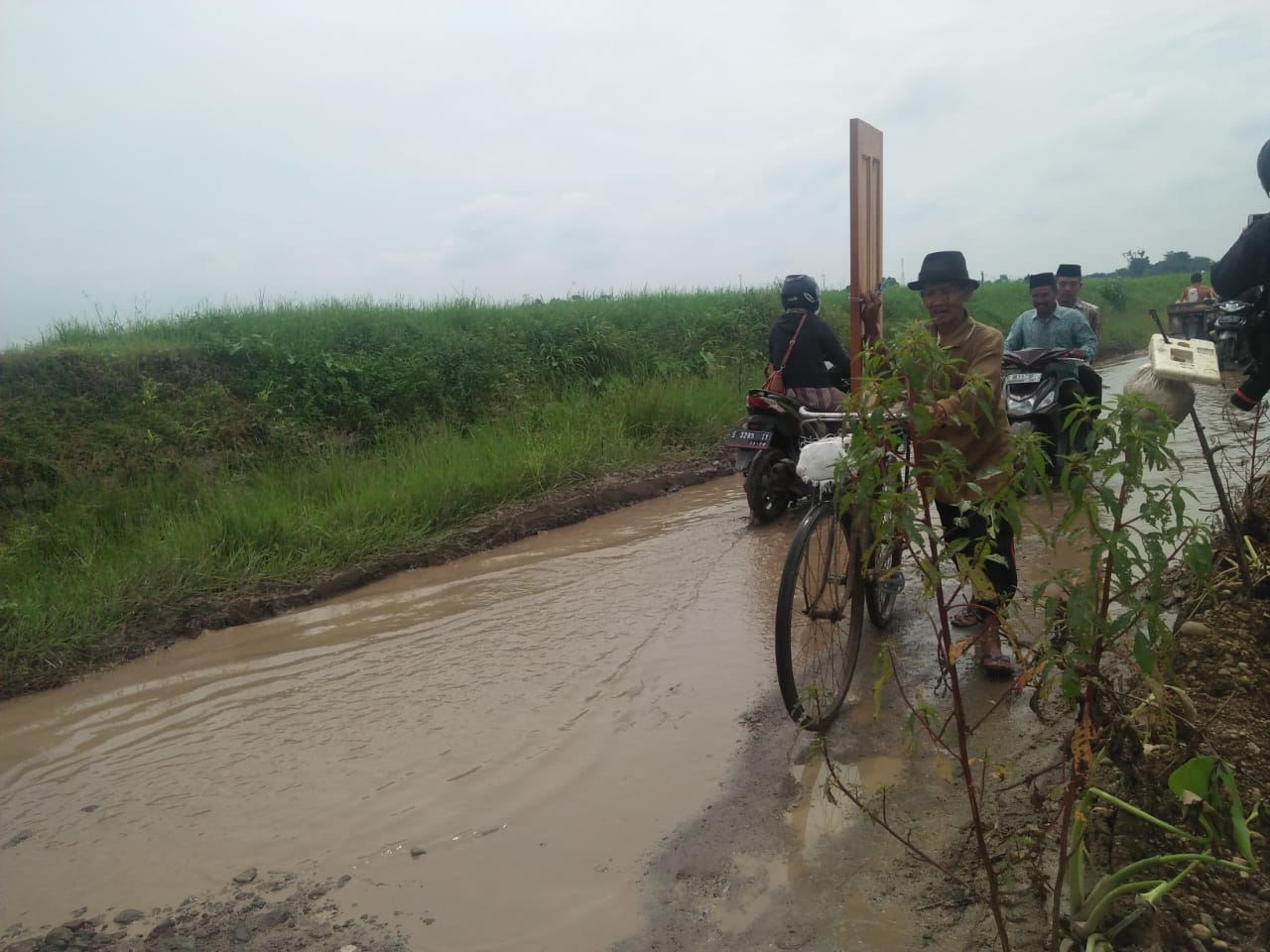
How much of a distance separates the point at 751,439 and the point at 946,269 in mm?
3300

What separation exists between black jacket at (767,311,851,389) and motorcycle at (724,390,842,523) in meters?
0.25

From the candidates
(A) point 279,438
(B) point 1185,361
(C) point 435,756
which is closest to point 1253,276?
(B) point 1185,361

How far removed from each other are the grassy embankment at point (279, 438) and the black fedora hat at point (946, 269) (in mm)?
4320

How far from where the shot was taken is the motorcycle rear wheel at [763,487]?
7293 millimetres

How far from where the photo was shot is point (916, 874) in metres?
2.79

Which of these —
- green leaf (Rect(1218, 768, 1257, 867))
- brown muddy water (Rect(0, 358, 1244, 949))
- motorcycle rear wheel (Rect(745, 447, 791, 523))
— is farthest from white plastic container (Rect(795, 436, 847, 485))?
motorcycle rear wheel (Rect(745, 447, 791, 523))

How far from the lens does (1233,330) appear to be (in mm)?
3623

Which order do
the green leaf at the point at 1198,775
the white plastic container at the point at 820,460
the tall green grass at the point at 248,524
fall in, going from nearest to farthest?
the green leaf at the point at 1198,775 < the white plastic container at the point at 820,460 < the tall green grass at the point at 248,524

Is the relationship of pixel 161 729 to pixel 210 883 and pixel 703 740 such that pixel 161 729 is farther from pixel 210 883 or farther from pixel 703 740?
pixel 703 740

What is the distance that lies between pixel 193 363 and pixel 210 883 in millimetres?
7417

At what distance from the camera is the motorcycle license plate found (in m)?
7.15

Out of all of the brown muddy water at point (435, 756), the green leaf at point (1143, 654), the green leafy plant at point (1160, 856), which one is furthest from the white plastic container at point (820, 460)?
the green leaf at point (1143, 654)

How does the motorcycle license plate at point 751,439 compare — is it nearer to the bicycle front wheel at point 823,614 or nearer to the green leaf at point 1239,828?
the bicycle front wheel at point 823,614

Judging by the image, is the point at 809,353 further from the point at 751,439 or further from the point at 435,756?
the point at 435,756
